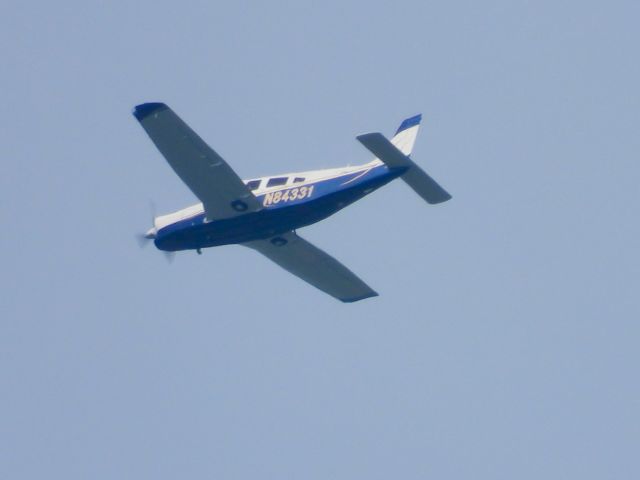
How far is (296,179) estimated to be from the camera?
40250 millimetres

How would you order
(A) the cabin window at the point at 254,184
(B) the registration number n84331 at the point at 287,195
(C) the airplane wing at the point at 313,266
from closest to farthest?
1. (B) the registration number n84331 at the point at 287,195
2. (A) the cabin window at the point at 254,184
3. (C) the airplane wing at the point at 313,266

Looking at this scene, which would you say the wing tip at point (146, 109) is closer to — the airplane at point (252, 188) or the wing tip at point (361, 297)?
the airplane at point (252, 188)

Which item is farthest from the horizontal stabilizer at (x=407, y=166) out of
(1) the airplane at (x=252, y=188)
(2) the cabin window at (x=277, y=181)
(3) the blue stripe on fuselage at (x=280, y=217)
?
(2) the cabin window at (x=277, y=181)

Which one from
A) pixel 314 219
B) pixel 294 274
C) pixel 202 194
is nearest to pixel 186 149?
pixel 202 194

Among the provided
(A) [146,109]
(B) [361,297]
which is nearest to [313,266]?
(B) [361,297]

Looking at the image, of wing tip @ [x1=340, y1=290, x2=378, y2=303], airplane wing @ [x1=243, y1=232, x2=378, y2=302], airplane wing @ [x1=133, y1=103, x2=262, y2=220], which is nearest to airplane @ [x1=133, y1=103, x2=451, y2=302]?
airplane wing @ [x1=133, y1=103, x2=262, y2=220]

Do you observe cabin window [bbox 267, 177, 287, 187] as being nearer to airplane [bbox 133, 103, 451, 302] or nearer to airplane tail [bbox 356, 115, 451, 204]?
airplane [bbox 133, 103, 451, 302]

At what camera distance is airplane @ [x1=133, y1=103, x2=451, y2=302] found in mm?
38812

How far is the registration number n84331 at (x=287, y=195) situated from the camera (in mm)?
40000

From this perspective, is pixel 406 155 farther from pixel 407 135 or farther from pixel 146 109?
pixel 146 109

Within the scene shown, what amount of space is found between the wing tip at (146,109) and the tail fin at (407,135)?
21.7 feet

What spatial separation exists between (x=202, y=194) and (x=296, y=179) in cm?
252

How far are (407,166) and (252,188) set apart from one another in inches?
171

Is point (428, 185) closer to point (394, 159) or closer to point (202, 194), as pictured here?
point (394, 159)
